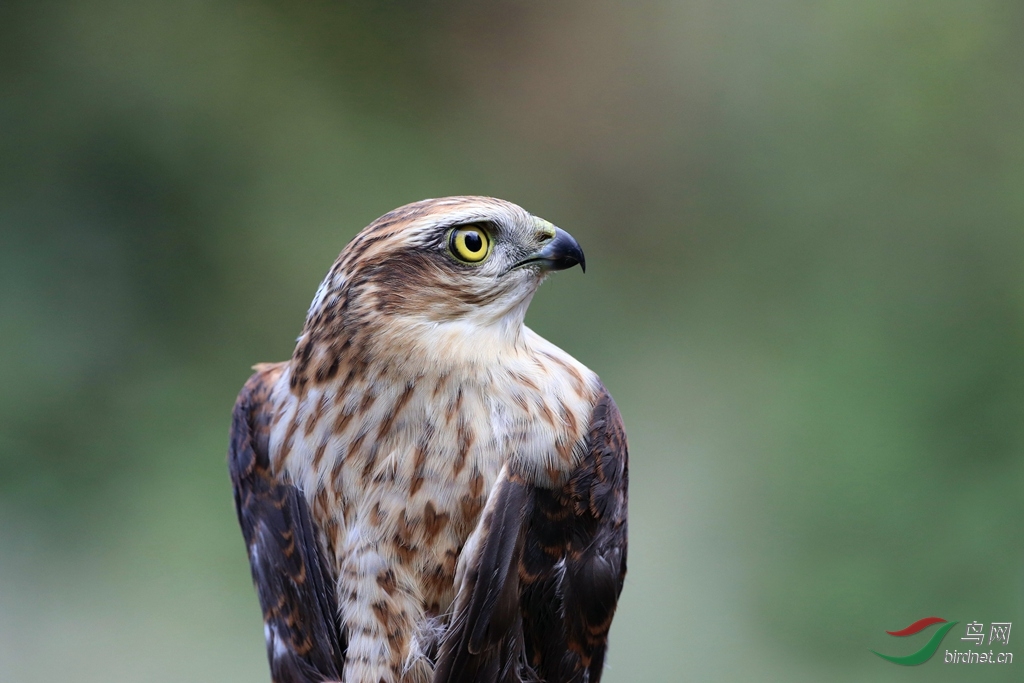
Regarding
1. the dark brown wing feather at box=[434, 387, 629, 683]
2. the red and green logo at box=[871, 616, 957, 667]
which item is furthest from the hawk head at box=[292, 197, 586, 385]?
the red and green logo at box=[871, 616, 957, 667]

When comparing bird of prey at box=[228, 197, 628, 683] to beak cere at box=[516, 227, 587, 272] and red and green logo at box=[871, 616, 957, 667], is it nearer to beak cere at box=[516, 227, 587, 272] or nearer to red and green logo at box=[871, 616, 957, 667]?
beak cere at box=[516, 227, 587, 272]

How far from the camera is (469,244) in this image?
4.41 feet

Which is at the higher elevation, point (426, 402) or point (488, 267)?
point (488, 267)

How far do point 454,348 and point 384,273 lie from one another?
173mm

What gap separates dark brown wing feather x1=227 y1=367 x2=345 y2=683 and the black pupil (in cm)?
55

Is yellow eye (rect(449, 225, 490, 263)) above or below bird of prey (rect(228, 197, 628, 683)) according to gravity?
above

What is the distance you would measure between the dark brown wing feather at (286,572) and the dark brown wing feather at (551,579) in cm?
25

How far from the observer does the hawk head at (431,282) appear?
1333 millimetres

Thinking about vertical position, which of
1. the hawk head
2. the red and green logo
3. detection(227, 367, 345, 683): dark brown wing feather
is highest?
the hawk head

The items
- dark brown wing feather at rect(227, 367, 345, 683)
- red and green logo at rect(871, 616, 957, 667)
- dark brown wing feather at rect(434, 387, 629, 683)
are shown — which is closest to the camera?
dark brown wing feather at rect(434, 387, 629, 683)

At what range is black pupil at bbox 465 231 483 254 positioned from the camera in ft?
4.41

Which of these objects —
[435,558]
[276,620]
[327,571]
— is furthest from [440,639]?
[276,620]

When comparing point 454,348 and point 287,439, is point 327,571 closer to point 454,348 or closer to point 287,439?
point 287,439

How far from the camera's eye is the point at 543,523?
4.59 feet
